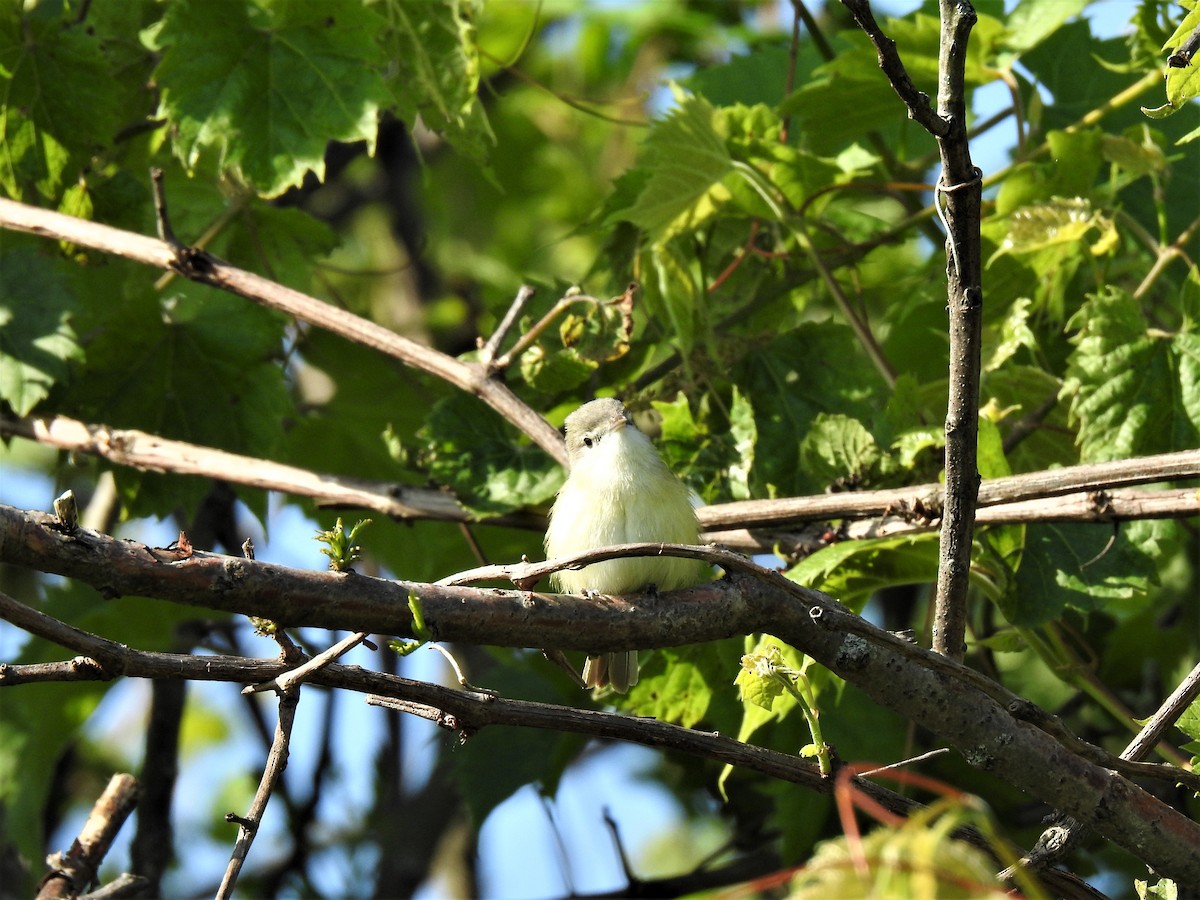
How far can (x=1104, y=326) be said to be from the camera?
136 inches

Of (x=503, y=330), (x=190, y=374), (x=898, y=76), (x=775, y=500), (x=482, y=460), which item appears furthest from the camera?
(x=190, y=374)

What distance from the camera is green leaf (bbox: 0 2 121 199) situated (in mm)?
3863

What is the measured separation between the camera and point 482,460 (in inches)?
156

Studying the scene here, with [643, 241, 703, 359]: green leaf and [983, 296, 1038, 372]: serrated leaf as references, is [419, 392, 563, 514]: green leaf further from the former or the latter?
[983, 296, 1038, 372]: serrated leaf

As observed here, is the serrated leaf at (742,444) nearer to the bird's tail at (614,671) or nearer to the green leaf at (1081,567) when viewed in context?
the bird's tail at (614,671)

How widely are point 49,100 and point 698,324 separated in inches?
84.2

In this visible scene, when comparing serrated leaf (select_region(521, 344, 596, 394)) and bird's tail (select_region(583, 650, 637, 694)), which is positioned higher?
serrated leaf (select_region(521, 344, 596, 394))

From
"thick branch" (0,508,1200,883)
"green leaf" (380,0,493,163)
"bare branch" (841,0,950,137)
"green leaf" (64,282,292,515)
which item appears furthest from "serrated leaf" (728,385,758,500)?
"bare branch" (841,0,950,137)

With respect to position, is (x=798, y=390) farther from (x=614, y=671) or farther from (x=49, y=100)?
(x=49, y=100)

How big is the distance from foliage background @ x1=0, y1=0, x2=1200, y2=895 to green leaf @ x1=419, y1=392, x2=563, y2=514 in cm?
1

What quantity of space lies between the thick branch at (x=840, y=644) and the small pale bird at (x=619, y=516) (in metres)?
1.06

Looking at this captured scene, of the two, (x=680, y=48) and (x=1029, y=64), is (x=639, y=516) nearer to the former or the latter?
(x=1029, y=64)

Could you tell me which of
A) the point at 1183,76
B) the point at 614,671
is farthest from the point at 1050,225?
the point at 614,671

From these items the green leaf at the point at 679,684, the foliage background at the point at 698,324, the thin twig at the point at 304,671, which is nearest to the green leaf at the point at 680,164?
the foliage background at the point at 698,324
